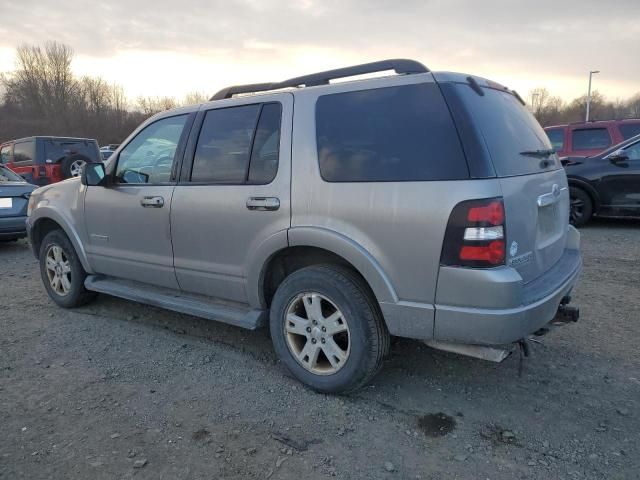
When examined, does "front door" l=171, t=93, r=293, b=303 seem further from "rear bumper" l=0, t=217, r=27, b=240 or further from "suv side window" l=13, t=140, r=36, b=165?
"suv side window" l=13, t=140, r=36, b=165

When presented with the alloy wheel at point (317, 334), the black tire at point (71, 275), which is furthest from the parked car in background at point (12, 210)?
the alloy wheel at point (317, 334)

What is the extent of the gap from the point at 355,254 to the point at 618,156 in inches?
277

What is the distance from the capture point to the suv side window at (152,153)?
12.6 feet

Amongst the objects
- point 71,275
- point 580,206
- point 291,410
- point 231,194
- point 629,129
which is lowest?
point 291,410

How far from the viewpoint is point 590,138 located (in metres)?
9.48

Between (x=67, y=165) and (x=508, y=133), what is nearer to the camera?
(x=508, y=133)

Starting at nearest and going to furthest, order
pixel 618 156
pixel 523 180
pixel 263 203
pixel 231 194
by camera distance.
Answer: pixel 523 180
pixel 263 203
pixel 231 194
pixel 618 156

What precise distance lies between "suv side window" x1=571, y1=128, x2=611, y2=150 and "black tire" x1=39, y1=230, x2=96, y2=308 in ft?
29.4

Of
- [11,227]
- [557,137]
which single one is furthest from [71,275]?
[557,137]

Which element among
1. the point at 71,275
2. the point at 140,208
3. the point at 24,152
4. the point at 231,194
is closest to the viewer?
the point at 231,194

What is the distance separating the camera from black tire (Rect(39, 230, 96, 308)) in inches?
184

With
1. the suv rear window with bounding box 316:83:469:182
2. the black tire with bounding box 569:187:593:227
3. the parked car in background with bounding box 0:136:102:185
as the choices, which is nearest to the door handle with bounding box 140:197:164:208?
the suv rear window with bounding box 316:83:469:182

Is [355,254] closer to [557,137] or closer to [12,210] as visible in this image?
[12,210]

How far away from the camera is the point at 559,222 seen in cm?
318
